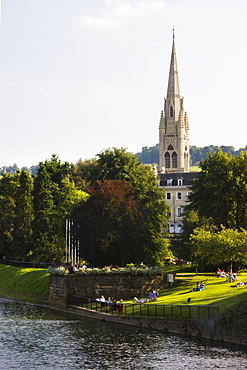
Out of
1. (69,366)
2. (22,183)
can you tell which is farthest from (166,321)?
(22,183)

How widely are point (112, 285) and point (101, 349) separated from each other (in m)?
26.2

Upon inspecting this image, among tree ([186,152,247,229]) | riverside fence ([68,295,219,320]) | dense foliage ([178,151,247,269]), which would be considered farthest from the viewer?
tree ([186,152,247,229])

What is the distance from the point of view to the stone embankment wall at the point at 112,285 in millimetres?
80062

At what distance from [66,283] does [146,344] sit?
25350 millimetres

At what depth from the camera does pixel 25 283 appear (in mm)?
97375

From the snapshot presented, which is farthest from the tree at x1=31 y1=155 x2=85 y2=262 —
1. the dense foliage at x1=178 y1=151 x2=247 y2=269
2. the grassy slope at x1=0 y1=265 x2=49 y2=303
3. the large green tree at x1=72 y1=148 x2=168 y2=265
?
the dense foliage at x1=178 y1=151 x2=247 y2=269

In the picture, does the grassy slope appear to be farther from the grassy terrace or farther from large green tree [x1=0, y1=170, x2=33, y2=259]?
large green tree [x1=0, y1=170, x2=33, y2=259]

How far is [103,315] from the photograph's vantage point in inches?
2749

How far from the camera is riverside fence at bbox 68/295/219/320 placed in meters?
59.6

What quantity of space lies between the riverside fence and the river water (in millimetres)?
2444

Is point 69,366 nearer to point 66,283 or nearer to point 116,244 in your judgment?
point 66,283

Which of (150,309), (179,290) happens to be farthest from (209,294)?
(179,290)

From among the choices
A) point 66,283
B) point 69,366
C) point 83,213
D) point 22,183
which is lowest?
point 69,366

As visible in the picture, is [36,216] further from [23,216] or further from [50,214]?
[23,216]
